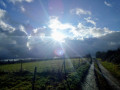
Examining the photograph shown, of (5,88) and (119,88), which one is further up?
(5,88)

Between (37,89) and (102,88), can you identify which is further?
(102,88)

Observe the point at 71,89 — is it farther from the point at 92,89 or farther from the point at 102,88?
the point at 102,88

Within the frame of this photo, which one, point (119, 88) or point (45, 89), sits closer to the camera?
point (45, 89)

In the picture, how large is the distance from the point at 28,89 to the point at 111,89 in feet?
26.6

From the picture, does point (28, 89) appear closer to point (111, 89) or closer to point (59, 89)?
point (59, 89)

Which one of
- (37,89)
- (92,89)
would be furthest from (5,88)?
(92,89)

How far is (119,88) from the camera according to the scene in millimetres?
9781

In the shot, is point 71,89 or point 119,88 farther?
point 119,88

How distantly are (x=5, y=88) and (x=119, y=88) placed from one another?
11395mm

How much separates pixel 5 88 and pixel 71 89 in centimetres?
647

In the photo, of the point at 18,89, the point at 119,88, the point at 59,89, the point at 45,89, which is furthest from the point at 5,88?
the point at 119,88

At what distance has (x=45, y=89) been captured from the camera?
909 centimetres

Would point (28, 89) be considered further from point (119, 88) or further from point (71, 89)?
point (119, 88)

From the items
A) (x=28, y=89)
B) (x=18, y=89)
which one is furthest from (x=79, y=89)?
(x=18, y=89)
